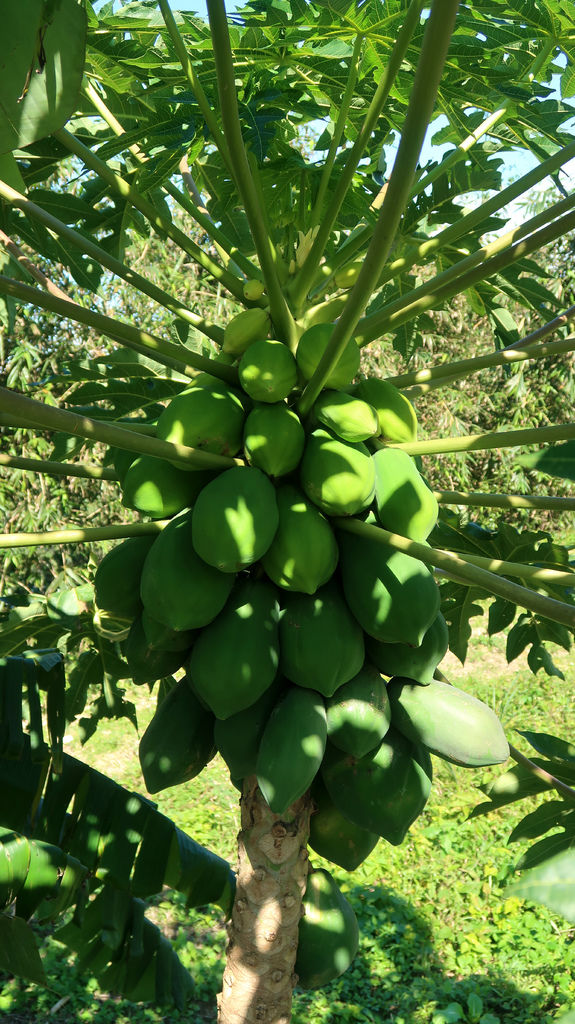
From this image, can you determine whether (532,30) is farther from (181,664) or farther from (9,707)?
(9,707)

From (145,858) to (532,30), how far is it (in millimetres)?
1951

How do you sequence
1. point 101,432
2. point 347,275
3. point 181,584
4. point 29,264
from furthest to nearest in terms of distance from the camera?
1. point 29,264
2. point 347,275
3. point 181,584
4. point 101,432

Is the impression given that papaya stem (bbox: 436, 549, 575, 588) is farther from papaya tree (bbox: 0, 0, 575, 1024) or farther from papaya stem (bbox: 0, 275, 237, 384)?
A: papaya stem (bbox: 0, 275, 237, 384)

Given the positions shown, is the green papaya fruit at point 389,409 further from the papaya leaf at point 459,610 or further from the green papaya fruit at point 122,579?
the papaya leaf at point 459,610

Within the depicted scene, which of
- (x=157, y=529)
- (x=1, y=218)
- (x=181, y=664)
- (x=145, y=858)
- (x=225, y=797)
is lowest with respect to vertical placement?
(x=225, y=797)

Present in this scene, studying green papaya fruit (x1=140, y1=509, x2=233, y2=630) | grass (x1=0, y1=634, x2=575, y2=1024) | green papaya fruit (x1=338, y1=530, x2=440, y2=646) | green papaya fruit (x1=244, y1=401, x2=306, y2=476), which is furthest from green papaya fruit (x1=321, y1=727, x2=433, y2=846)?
grass (x1=0, y1=634, x2=575, y2=1024)

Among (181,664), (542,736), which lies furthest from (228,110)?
(542,736)

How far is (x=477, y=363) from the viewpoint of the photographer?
151cm

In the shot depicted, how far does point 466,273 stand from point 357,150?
0.28m

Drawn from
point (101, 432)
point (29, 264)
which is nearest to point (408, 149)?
point (101, 432)

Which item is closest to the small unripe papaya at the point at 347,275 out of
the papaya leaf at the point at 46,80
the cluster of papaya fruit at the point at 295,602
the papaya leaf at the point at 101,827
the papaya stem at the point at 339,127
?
the papaya stem at the point at 339,127

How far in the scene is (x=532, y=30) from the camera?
4.73 feet

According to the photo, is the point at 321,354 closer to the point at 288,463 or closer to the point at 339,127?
the point at 288,463

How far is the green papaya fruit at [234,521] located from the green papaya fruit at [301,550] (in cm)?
4
